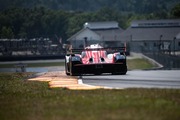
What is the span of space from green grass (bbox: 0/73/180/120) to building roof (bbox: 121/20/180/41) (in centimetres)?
7500

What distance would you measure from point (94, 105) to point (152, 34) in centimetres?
8378

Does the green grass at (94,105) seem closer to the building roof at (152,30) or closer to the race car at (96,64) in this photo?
the race car at (96,64)

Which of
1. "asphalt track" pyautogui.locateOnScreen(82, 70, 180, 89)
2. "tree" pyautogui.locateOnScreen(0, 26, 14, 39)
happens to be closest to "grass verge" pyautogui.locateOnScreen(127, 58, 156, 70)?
"asphalt track" pyautogui.locateOnScreen(82, 70, 180, 89)

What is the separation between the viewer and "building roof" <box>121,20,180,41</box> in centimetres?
9206

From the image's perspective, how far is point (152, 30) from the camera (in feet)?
317

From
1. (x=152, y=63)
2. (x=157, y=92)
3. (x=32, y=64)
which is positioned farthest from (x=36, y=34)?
(x=157, y=92)

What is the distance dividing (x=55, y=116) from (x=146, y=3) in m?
188

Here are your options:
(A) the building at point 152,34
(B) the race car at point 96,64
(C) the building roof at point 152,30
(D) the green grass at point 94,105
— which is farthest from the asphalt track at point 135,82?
(C) the building roof at point 152,30

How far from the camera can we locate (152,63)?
5047 centimetres

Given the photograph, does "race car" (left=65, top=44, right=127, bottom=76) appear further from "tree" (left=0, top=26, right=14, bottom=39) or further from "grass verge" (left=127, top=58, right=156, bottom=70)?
"tree" (left=0, top=26, right=14, bottom=39)

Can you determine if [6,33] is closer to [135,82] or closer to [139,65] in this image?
[139,65]

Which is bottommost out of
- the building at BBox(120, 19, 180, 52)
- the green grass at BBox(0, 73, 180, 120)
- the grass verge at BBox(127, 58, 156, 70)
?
the grass verge at BBox(127, 58, 156, 70)

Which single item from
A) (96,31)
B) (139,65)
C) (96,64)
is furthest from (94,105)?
(96,31)

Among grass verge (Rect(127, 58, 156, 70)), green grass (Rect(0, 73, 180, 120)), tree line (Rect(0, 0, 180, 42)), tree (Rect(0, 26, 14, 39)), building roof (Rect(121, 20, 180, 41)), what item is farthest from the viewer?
tree line (Rect(0, 0, 180, 42))
